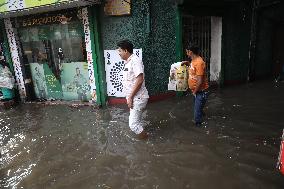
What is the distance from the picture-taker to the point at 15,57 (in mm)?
9547

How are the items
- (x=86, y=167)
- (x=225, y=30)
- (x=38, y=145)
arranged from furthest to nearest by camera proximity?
1. (x=225, y=30)
2. (x=38, y=145)
3. (x=86, y=167)

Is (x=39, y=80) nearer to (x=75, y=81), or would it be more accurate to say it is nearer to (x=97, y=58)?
(x=75, y=81)

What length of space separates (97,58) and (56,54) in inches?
72.5

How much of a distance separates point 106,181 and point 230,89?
7.21 metres

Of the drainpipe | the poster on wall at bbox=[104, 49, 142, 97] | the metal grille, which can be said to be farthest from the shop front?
the drainpipe

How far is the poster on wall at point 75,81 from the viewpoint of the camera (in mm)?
8836

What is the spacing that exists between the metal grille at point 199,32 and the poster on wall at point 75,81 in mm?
3679

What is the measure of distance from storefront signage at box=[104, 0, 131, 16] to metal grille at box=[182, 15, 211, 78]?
2056 millimetres

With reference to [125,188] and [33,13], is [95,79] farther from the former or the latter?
[125,188]

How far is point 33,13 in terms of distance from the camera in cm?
857

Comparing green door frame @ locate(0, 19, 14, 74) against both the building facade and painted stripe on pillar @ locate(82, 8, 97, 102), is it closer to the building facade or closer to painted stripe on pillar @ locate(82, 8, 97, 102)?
the building facade

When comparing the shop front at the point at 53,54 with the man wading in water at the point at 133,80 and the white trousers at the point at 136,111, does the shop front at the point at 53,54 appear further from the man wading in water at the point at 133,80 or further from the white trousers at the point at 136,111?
the white trousers at the point at 136,111

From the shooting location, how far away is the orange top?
17.5 feet

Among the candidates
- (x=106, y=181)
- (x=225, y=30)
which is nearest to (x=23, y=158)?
(x=106, y=181)
